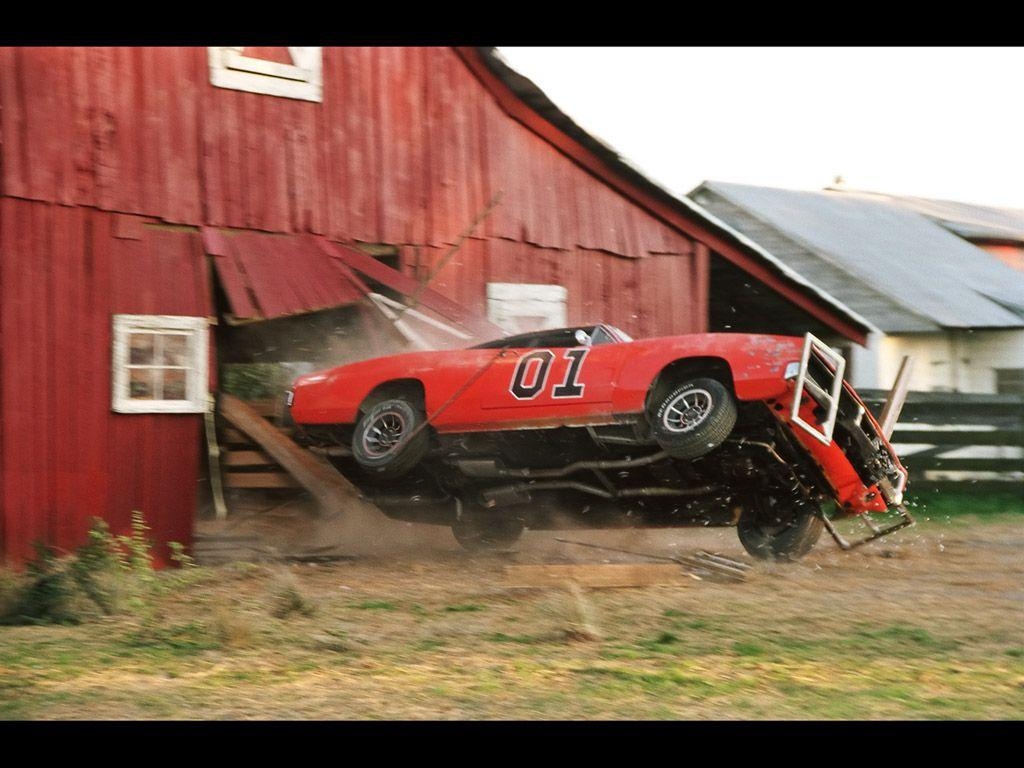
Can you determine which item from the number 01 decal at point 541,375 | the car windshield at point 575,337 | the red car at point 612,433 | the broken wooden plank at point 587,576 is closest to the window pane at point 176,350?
the red car at point 612,433

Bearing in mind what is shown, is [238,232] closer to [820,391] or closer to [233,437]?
[233,437]

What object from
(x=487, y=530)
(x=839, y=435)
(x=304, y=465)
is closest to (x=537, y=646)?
(x=839, y=435)

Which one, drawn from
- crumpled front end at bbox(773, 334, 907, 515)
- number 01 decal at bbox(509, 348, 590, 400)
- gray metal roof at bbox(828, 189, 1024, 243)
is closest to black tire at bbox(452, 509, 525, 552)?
number 01 decal at bbox(509, 348, 590, 400)

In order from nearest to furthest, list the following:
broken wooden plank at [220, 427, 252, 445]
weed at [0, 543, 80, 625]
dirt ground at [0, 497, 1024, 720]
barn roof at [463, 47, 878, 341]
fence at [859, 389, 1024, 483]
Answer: dirt ground at [0, 497, 1024, 720]
weed at [0, 543, 80, 625]
broken wooden plank at [220, 427, 252, 445]
barn roof at [463, 47, 878, 341]
fence at [859, 389, 1024, 483]

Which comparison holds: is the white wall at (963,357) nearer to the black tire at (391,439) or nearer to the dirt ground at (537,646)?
the dirt ground at (537,646)

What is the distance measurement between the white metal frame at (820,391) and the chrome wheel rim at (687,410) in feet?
2.07

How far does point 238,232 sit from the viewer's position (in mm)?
12125

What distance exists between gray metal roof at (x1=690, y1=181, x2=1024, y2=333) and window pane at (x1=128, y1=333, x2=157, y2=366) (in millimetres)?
13494

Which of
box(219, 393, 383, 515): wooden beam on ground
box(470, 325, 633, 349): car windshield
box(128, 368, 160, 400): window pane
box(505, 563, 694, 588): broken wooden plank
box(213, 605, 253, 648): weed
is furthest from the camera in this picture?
box(219, 393, 383, 515): wooden beam on ground

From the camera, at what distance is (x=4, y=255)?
433 inches

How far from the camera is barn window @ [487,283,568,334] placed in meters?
13.4

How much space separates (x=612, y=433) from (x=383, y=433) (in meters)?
2.11

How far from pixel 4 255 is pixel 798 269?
15831 mm

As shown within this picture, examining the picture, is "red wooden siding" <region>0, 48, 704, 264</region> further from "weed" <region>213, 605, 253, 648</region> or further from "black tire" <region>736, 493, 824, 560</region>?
"weed" <region>213, 605, 253, 648</region>
